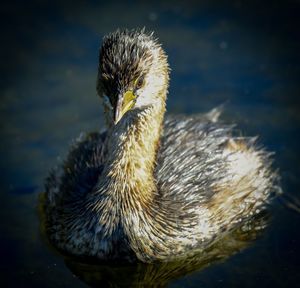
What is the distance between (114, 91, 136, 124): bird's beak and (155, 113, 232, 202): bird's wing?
1.11 m

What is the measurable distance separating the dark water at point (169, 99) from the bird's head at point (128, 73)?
176cm

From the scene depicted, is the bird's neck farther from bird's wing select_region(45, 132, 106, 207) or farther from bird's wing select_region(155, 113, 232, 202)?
bird's wing select_region(45, 132, 106, 207)

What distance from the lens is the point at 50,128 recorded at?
9695 mm

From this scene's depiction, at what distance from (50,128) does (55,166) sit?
3.43 ft

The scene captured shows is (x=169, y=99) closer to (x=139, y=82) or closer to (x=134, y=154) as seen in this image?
(x=134, y=154)

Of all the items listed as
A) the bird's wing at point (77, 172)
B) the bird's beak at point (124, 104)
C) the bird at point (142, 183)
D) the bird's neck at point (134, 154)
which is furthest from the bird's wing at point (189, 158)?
the bird's beak at point (124, 104)

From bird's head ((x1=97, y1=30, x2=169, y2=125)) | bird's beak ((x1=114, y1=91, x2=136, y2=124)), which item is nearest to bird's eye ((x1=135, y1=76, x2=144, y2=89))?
bird's head ((x1=97, y1=30, x2=169, y2=125))

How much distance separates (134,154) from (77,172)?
3.49 ft

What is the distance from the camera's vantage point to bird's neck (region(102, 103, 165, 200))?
7.09m

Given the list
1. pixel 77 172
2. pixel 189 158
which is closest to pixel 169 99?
pixel 189 158

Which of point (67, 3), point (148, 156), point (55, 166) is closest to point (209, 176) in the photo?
point (148, 156)

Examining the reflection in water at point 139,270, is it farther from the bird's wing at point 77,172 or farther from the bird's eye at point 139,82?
the bird's eye at point 139,82

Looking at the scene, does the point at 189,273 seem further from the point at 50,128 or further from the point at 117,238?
the point at 50,128

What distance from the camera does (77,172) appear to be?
7.95 metres
